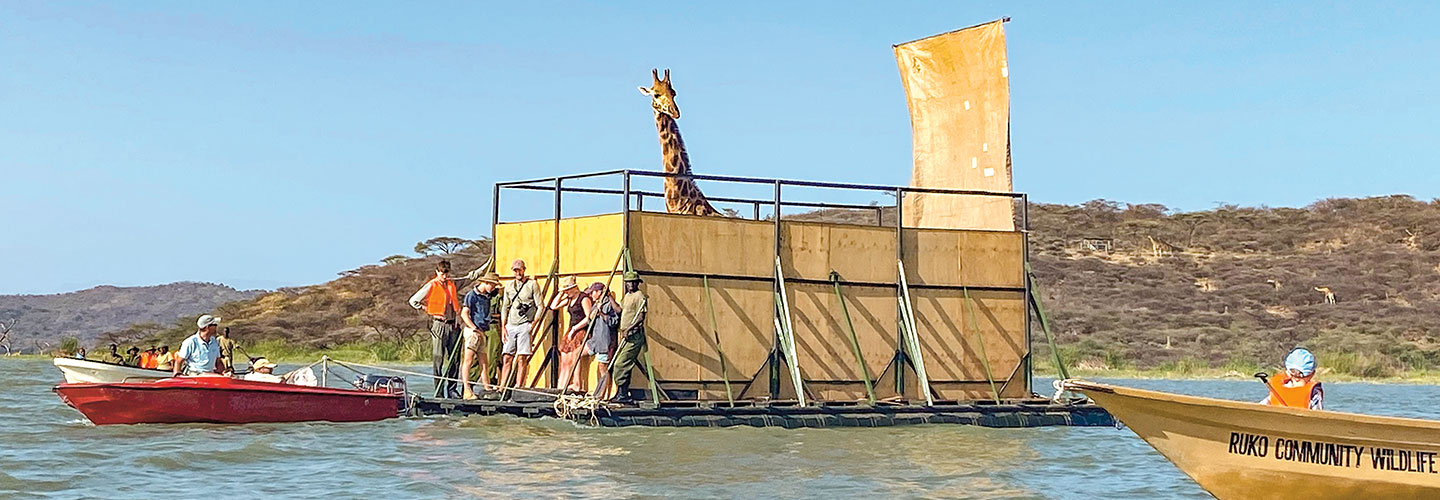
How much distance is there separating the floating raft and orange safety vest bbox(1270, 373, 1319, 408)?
7727mm

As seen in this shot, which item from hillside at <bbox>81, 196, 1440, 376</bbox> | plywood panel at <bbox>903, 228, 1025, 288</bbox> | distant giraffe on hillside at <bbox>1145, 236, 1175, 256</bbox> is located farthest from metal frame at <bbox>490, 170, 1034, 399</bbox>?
distant giraffe on hillside at <bbox>1145, 236, 1175, 256</bbox>

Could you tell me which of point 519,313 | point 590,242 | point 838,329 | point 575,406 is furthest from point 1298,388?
point 519,313

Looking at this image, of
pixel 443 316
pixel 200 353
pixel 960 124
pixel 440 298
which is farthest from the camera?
pixel 960 124

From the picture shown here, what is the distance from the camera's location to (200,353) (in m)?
19.7

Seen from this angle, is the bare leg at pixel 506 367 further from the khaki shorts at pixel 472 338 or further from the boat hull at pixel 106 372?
the boat hull at pixel 106 372

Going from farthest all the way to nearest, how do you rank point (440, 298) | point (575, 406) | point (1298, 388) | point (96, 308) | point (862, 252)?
point (96, 308)
point (862, 252)
point (440, 298)
point (575, 406)
point (1298, 388)

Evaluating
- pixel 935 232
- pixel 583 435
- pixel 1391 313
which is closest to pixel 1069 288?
pixel 1391 313

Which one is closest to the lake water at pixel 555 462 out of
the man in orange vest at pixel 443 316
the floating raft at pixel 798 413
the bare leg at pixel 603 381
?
the floating raft at pixel 798 413

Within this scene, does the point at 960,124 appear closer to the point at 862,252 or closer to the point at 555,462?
the point at 862,252

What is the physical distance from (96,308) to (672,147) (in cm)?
9909

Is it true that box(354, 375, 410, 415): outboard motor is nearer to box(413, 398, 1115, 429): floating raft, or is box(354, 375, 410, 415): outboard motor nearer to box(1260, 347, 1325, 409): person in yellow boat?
box(413, 398, 1115, 429): floating raft

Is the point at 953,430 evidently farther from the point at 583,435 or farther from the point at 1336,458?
the point at 1336,458

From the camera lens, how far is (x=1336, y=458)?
12008 millimetres

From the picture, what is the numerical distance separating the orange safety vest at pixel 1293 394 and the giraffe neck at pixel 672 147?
11.4 meters
